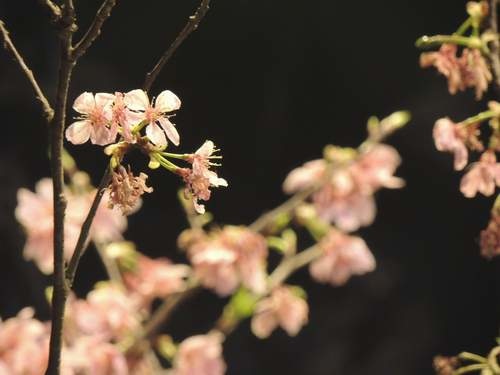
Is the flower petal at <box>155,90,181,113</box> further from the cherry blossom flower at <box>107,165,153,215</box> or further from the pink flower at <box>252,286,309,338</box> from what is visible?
the pink flower at <box>252,286,309,338</box>

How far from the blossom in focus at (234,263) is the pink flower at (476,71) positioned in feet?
2.24

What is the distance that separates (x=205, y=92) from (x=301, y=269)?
0.58 m

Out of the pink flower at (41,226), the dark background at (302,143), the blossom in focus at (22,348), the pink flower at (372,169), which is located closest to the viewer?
the blossom in focus at (22,348)

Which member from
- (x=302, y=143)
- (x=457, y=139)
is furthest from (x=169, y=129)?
(x=302, y=143)

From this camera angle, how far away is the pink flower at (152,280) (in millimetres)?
1568

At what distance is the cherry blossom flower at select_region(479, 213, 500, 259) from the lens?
77 cm

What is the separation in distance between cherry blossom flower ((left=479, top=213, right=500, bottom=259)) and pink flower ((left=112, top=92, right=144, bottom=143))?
36 cm

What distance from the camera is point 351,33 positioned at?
2.25 meters

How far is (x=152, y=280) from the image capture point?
157 centimetres

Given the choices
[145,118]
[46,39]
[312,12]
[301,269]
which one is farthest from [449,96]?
[145,118]

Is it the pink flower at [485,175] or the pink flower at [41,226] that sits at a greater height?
the pink flower at [41,226]

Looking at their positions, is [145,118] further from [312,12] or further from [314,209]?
[312,12]

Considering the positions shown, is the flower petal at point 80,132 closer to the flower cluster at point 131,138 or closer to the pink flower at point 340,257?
the flower cluster at point 131,138

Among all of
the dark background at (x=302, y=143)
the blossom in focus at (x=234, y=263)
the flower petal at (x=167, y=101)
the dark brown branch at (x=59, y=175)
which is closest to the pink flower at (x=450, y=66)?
the flower petal at (x=167, y=101)
